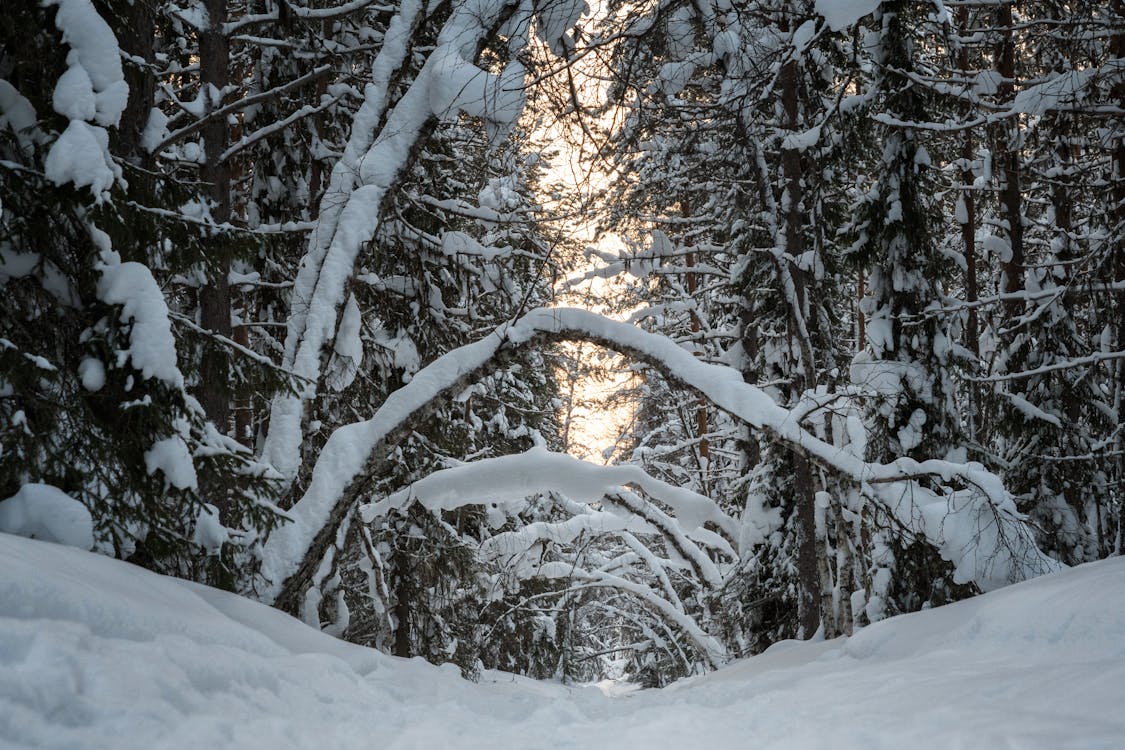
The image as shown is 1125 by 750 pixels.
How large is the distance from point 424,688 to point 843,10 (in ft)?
14.9

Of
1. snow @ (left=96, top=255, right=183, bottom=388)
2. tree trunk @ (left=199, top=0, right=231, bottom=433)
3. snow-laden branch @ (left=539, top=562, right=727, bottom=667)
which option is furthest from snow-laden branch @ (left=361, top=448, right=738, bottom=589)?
snow-laden branch @ (left=539, top=562, right=727, bottom=667)

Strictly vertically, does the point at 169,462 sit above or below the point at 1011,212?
below

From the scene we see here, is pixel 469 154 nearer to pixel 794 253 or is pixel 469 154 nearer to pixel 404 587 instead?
pixel 794 253

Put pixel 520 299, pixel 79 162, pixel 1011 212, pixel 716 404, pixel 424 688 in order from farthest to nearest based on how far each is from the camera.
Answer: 1. pixel 1011 212
2. pixel 520 299
3. pixel 716 404
4. pixel 424 688
5. pixel 79 162

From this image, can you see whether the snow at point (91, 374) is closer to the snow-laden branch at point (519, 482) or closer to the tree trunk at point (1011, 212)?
the snow-laden branch at point (519, 482)

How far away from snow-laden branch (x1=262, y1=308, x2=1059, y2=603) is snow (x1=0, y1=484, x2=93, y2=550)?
1.79m

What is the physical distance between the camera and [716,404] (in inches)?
238

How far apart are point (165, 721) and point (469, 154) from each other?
1004 centimetres

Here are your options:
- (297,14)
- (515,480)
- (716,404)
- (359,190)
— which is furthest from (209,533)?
(297,14)

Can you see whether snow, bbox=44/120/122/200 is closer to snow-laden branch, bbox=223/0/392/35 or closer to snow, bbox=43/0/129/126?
snow, bbox=43/0/129/126

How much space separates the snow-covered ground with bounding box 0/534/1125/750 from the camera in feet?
8.31

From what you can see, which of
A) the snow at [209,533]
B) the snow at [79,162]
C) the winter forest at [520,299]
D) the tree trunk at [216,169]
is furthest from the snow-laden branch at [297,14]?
the snow at [209,533]

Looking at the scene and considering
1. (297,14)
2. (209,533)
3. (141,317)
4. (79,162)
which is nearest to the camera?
(79,162)

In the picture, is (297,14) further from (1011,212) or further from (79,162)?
(1011,212)
